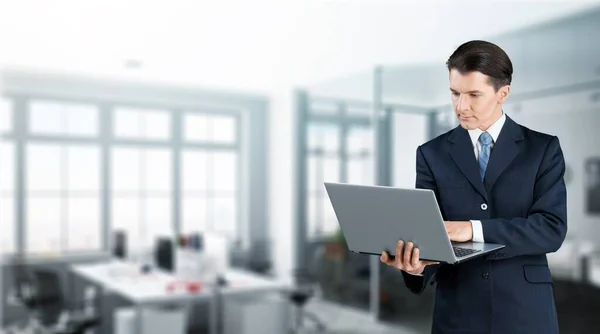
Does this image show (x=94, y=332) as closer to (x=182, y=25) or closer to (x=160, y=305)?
(x=160, y=305)

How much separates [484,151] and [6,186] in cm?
601

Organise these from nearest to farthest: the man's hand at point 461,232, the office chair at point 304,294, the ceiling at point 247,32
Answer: the man's hand at point 461,232 < the ceiling at point 247,32 < the office chair at point 304,294

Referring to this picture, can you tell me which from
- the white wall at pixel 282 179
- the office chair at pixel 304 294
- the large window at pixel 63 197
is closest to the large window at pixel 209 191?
the white wall at pixel 282 179

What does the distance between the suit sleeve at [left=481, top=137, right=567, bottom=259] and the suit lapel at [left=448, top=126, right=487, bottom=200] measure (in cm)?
9

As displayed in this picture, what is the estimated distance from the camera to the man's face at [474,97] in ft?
4.37

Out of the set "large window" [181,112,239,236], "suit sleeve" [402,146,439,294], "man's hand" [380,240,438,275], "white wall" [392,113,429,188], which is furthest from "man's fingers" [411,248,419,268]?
"large window" [181,112,239,236]

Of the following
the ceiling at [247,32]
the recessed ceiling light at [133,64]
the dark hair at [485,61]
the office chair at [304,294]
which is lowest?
the office chair at [304,294]

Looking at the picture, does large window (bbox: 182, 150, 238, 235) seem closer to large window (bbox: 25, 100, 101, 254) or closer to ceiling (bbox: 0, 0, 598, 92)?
large window (bbox: 25, 100, 101, 254)

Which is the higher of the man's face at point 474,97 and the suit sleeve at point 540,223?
the man's face at point 474,97

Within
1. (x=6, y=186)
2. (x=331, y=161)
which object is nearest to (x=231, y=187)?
(x=331, y=161)

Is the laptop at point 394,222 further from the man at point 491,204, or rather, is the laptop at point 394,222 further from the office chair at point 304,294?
the office chair at point 304,294

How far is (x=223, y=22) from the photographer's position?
4547mm

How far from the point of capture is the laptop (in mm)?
1267

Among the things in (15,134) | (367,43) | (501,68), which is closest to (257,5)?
(367,43)
